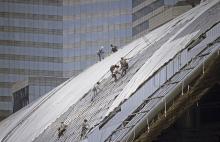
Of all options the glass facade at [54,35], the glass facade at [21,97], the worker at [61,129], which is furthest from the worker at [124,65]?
the glass facade at [54,35]

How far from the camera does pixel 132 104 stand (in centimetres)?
4294

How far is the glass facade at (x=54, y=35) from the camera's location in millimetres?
160000

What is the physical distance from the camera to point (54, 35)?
16525 centimetres

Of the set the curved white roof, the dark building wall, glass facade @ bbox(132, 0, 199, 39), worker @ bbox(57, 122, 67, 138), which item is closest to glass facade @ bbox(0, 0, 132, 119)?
glass facade @ bbox(132, 0, 199, 39)

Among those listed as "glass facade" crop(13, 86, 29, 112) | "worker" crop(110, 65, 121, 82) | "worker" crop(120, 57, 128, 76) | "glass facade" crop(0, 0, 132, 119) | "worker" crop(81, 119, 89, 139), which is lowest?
"glass facade" crop(13, 86, 29, 112)

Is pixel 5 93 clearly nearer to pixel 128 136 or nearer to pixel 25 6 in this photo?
pixel 25 6

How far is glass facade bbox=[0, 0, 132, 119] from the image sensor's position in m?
160

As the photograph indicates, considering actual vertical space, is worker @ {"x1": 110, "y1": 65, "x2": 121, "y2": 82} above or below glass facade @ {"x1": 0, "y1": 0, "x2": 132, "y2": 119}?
above

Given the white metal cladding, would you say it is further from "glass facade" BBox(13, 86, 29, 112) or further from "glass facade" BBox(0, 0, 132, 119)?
"glass facade" BBox(0, 0, 132, 119)

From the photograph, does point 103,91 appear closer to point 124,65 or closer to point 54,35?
point 124,65

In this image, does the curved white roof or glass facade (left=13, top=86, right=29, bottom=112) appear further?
glass facade (left=13, top=86, right=29, bottom=112)

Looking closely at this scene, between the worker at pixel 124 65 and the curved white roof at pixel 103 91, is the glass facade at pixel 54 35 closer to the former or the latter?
the curved white roof at pixel 103 91

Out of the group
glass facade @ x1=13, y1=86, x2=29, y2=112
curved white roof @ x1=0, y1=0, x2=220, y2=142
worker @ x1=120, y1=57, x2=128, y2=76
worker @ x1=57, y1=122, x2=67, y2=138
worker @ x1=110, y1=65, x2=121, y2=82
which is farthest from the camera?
glass facade @ x1=13, y1=86, x2=29, y2=112

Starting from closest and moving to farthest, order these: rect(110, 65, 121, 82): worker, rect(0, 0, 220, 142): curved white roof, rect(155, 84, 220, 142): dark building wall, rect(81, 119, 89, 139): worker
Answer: rect(81, 119, 89, 139): worker, rect(155, 84, 220, 142): dark building wall, rect(0, 0, 220, 142): curved white roof, rect(110, 65, 121, 82): worker
